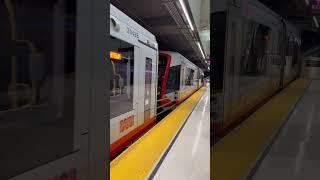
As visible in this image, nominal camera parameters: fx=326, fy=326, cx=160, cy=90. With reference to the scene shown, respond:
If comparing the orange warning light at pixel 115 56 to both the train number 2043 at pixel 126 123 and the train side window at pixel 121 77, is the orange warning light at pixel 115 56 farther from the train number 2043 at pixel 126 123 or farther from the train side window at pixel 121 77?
the train number 2043 at pixel 126 123

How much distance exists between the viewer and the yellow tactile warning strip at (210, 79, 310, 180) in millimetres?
1855

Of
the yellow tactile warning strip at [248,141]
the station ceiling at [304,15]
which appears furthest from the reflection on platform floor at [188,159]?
the station ceiling at [304,15]

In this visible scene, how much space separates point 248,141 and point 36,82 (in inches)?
53.2

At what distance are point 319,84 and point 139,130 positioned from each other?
161 inches

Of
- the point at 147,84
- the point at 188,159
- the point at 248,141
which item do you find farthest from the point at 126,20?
the point at 248,141

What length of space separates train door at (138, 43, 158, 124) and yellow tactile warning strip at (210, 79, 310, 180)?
11.0 feet

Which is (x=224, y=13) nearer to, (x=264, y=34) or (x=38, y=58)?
(x=264, y=34)

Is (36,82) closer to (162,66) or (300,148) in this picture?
(300,148)

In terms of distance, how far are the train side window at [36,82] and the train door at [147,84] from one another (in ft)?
13.3

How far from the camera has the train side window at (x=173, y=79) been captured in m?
9.77

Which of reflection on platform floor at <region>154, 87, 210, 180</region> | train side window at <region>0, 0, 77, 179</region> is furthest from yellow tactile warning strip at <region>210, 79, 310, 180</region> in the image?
reflection on platform floor at <region>154, 87, 210, 180</region>

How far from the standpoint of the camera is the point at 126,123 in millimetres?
4531

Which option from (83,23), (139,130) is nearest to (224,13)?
(83,23)

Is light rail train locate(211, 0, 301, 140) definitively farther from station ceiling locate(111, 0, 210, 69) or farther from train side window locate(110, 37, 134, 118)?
station ceiling locate(111, 0, 210, 69)
